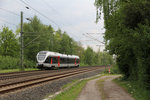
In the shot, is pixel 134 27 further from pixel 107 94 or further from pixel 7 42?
pixel 7 42

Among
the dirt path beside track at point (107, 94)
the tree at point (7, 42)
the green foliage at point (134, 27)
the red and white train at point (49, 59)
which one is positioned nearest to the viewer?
the green foliage at point (134, 27)

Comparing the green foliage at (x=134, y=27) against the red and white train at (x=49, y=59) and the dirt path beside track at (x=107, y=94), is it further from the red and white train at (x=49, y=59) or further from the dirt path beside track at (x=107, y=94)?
the red and white train at (x=49, y=59)

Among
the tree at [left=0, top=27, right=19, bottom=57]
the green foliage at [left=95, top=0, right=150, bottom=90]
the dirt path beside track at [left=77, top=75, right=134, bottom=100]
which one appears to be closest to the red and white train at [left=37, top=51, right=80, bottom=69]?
the tree at [left=0, top=27, right=19, bottom=57]

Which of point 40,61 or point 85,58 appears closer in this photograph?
point 40,61

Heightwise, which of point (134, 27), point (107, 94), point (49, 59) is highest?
point (134, 27)

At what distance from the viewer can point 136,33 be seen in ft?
22.8

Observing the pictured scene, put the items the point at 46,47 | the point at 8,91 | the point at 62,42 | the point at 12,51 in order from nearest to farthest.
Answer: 1. the point at 8,91
2. the point at 46,47
3. the point at 12,51
4. the point at 62,42

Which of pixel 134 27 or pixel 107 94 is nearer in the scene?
pixel 134 27

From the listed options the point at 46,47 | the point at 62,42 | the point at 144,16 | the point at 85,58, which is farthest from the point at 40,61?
the point at 85,58

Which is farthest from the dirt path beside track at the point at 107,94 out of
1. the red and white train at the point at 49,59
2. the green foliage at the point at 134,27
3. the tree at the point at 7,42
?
the tree at the point at 7,42

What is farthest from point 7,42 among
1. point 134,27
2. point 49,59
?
point 134,27

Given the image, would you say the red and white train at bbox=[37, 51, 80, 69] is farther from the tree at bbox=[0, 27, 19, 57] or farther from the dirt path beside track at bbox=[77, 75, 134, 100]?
the dirt path beside track at bbox=[77, 75, 134, 100]

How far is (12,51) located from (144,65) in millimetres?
48454

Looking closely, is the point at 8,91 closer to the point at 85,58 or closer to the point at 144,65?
the point at 144,65
